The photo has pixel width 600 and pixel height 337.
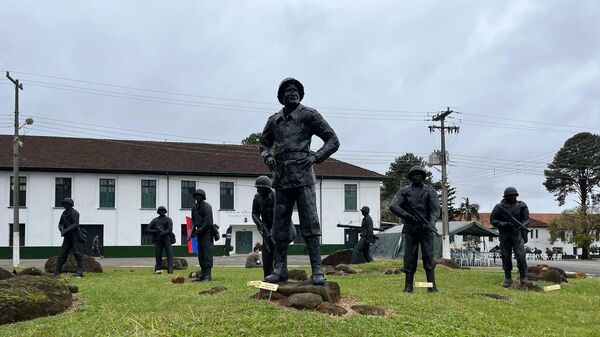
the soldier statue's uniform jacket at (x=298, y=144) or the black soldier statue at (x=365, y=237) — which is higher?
the soldier statue's uniform jacket at (x=298, y=144)

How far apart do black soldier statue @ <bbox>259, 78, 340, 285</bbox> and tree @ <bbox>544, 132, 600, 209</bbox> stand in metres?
60.2

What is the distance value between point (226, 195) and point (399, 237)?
16354 mm

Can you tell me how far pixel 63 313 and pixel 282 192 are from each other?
3653 millimetres

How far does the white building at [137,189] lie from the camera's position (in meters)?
42.5

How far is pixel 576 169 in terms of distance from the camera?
63594 millimetres

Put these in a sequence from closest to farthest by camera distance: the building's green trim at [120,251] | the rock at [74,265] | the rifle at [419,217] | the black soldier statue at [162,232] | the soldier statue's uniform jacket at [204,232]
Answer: the rifle at [419,217], the soldier statue's uniform jacket at [204,232], the rock at [74,265], the black soldier statue at [162,232], the building's green trim at [120,251]

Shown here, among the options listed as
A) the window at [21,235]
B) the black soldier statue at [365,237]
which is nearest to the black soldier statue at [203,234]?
the black soldier statue at [365,237]

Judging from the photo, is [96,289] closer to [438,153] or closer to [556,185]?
[438,153]

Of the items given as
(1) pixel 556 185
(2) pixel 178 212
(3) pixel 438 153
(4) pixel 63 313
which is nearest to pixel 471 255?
(3) pixel 438 153

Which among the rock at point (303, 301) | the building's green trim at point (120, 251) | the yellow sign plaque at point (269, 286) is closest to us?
the rock at point (303, 301)

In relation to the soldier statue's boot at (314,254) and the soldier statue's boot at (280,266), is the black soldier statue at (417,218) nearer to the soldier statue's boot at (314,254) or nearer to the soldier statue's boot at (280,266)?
the soldier statue's boot at (314,254)

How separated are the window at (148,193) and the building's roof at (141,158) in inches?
37.6

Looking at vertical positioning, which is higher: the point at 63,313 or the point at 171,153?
the point at 171,153

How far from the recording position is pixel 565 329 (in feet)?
26.2
